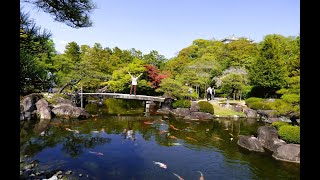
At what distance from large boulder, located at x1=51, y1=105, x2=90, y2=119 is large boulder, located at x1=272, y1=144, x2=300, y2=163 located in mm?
12790

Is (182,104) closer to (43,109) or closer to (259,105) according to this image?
(259,105)

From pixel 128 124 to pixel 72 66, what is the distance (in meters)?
11.2

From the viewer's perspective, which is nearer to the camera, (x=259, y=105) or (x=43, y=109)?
(x=43, y=109)

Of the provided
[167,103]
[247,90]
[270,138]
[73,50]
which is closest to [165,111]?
[167,103]

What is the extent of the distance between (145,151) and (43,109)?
387 inches

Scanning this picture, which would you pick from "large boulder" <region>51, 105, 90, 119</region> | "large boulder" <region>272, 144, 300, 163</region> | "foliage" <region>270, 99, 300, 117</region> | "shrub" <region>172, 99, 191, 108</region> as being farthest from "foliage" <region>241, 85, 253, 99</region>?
"large boulder" <region>272, 144, 300, 163</region>

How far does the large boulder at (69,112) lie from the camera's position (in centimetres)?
1873

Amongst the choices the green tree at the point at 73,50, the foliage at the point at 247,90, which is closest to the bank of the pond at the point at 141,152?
the foliage at the point at 247,90

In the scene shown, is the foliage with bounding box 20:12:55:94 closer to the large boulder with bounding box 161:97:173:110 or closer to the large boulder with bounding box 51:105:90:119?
the large boulder with bounding box 51:105:90:119

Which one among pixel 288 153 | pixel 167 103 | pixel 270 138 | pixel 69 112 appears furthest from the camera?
pixel 167 103

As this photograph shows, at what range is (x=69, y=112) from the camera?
18844 millimetres

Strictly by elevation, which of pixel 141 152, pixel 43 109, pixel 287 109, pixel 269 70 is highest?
pixel 269 70

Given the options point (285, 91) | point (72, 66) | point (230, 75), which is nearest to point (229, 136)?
point (285, 91)

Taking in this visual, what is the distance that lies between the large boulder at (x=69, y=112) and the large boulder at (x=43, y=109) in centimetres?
78
